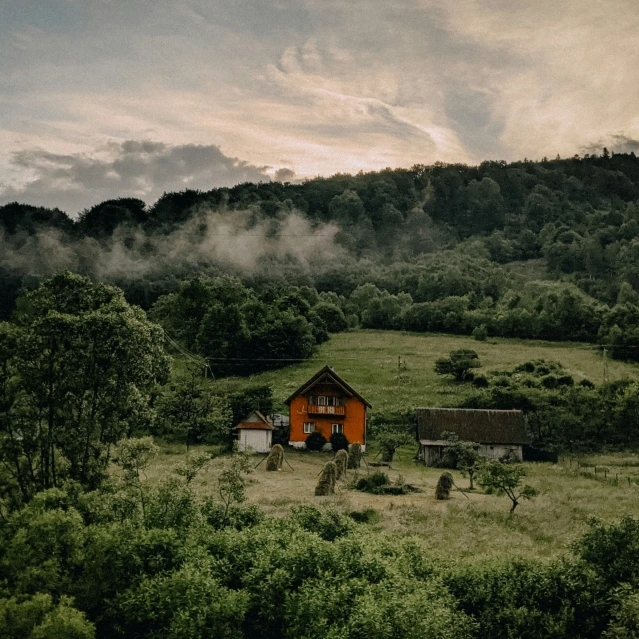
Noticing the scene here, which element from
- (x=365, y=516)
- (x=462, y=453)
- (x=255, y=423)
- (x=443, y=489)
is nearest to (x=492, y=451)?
(x=462, y=453)

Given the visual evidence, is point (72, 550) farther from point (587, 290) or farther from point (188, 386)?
point (587, 290)

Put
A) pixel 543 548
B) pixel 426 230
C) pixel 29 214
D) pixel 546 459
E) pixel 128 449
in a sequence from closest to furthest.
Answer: pixel 128 449 < pixel 543 548 < pixel 546 459 < pixel 29 214 < pixel 426 230

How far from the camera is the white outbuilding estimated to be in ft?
165

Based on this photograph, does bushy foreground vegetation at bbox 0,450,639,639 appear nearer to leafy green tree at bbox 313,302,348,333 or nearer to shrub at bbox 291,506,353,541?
shrub at bbox 291,506,353,541

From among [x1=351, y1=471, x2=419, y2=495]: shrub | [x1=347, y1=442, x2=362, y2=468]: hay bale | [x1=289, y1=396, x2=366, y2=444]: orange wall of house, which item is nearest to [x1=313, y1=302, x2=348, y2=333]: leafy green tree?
[x1=289, y1=396, x2=366, y2=444]: orange wall of house

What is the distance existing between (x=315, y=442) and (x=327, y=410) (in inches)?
117

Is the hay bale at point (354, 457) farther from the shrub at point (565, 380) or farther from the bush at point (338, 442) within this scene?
the shrub at point (565, 380)

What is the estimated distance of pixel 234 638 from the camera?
57.3ft

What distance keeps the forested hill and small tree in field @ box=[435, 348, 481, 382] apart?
28850 millimetres

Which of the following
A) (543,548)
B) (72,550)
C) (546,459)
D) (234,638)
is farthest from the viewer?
(546,459)

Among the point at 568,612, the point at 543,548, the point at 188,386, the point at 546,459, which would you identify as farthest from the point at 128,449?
the point at 546,459

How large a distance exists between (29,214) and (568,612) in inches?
5239

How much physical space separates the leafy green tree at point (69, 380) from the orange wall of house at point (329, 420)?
29302 mm

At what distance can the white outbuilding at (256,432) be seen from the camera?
5016 centimetres
